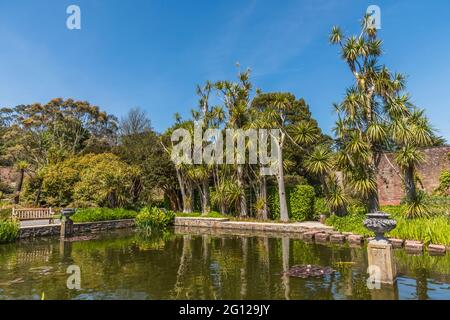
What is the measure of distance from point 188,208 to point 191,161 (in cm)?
372

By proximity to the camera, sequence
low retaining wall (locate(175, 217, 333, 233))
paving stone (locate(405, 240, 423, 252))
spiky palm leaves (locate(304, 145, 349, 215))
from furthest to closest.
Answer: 1. spiky palm leaves (locate(304, 145, 349, 215))
2. low retaining wall (locate(175, 217, 333, 233))
3. paving stone (locate(405, 240, 423, 252))

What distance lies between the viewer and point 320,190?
21391 mm

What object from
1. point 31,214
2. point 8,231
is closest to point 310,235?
point 8,231

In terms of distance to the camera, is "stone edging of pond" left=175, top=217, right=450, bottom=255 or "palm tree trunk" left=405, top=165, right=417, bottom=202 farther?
"palm tree trunk" left=405, top=165, right=417, bottom=202

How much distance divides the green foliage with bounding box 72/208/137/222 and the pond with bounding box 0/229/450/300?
3815 mm

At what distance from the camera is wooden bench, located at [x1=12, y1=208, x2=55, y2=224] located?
1623cm

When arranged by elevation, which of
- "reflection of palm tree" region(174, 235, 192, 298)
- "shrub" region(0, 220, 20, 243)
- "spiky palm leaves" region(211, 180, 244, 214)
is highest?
"spiky palm leaves" region(211, 180, 244, 214)

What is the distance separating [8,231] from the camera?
1223 centimetres

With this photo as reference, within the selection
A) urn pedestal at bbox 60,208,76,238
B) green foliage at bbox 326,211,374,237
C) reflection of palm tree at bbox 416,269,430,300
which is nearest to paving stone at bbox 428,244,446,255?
reflection of palm tree at bbox 416,269,430,300

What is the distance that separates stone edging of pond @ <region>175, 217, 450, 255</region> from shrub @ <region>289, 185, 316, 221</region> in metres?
2.40

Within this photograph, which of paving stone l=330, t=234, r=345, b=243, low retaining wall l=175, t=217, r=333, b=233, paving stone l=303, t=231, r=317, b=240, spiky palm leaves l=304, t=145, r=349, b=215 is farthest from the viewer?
spiky palm leaves l=304, t=145, r=349, b=215

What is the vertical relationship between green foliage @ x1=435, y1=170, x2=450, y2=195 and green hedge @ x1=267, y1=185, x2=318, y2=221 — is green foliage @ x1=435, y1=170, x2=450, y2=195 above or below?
above

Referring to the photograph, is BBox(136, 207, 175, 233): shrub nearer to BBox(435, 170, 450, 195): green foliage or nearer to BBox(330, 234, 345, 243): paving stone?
BBox(330, 234, 345, 243): paving stone
